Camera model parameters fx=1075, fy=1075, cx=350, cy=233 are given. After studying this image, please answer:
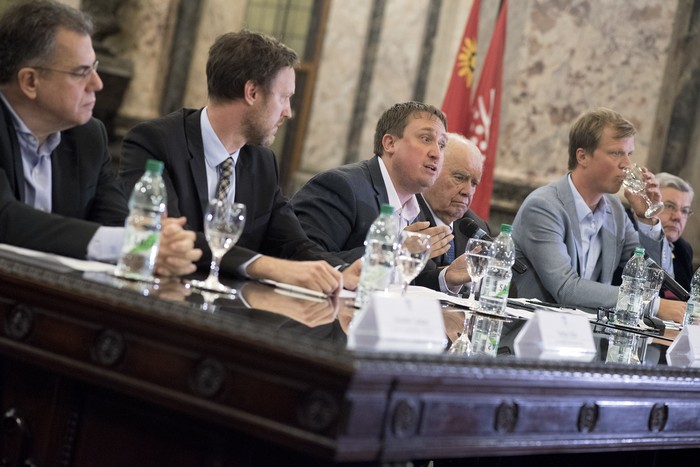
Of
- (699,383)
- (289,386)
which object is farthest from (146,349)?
(699,383)

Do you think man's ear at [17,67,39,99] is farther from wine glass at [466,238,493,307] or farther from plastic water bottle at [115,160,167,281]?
wine glass at [466,238,493,307]

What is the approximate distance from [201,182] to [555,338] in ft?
4.02

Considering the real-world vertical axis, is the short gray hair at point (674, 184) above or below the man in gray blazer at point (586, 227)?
above

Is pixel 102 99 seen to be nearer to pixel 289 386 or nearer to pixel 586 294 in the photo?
pixel 586 294

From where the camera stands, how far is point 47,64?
8.21ft

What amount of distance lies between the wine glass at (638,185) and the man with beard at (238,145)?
76.0 inches

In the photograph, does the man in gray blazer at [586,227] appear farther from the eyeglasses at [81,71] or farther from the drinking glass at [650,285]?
the eyeglasses at [81,71]

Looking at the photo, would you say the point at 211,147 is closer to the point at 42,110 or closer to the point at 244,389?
the point at 42,110

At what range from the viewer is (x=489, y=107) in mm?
6328

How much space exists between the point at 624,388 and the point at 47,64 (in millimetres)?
1488

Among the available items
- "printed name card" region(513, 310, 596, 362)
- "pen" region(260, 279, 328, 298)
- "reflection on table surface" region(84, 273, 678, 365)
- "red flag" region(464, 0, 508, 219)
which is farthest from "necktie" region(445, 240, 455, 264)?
"red flag" region(464, 0, 508, 219)

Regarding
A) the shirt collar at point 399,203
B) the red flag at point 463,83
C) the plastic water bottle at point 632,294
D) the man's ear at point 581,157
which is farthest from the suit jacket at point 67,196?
the red flag at point 463,83

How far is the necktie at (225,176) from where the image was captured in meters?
3.11

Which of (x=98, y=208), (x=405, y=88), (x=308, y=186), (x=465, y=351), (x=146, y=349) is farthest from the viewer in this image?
(x=405, y=88)
